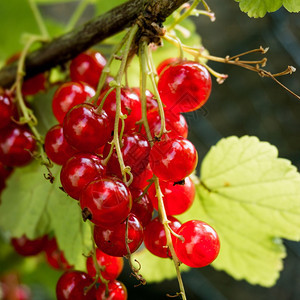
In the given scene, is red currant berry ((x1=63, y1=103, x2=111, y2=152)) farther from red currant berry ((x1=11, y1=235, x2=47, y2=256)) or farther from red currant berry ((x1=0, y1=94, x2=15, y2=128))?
red currant berry ((x1=11, y1=235, x2=47, y2=256))

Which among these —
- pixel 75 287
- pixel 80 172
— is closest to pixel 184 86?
pixel 80 172

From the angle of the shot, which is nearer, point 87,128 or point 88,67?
point 87,128

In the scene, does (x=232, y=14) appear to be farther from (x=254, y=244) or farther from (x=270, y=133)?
(x=254, y=244)

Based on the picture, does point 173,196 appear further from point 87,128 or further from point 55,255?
point 55,255

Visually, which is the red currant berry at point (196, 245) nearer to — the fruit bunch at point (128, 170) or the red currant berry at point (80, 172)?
the fruit bunch at point (128, 170)

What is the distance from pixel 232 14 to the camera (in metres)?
2.09

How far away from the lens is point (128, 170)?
1.19 feet

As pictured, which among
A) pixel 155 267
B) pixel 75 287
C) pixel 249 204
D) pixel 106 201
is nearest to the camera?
pixel 106 201

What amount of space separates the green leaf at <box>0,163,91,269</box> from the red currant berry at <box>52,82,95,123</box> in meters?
0.10

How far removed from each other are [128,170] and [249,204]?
0.28 metres

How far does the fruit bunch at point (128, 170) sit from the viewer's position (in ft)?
1.21

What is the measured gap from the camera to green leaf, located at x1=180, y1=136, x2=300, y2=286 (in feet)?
1.74

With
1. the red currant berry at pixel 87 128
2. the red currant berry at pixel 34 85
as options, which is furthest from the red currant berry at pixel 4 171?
the red currant berry at pixel 87 128

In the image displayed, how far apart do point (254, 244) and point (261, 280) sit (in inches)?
2.7
